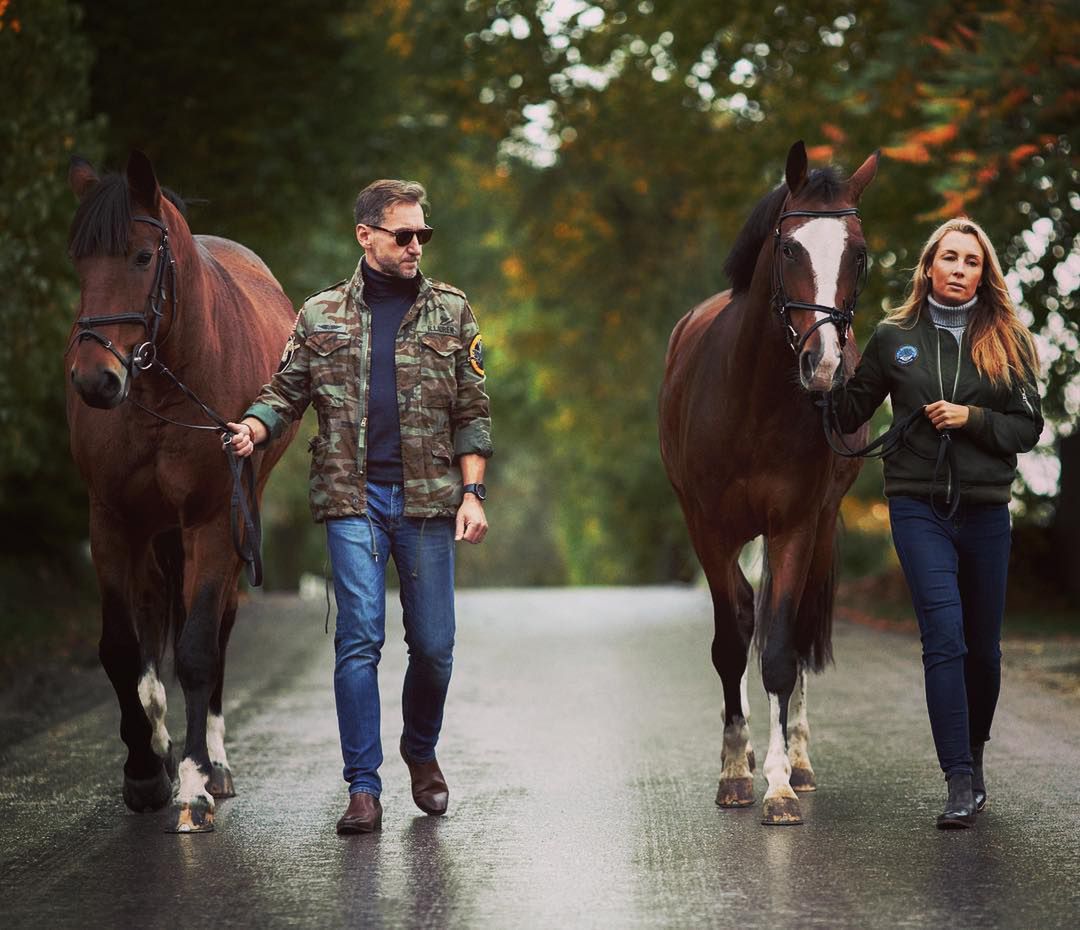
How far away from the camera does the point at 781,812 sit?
7.40 meters

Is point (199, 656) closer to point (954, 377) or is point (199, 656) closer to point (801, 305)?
point (801, 305)

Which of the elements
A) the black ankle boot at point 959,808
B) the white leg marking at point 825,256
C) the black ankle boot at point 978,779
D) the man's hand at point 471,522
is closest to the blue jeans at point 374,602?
the man's hand at point 471,522

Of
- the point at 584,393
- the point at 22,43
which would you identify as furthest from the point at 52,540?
the point at 584,393

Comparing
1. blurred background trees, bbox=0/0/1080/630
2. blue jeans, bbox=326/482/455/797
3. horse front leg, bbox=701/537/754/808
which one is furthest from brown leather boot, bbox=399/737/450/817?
blurred background trees, bbox=0/0/1080/630

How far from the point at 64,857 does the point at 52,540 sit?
A: 11979 millimetres

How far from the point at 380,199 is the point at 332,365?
0.66 m

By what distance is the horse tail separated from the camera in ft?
30.2

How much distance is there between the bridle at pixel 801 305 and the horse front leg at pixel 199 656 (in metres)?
2.46

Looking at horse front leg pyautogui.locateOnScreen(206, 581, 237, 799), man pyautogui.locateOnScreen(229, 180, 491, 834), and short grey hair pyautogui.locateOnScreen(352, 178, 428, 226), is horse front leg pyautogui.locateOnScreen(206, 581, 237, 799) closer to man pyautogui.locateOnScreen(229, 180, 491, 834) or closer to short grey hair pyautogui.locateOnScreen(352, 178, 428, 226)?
man pyautogui.locateOnScreen(229, 180, 491, 834)

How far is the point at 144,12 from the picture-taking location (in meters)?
17.4

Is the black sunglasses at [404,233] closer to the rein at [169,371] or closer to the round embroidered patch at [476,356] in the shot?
the round embroidered patch at [476,356]

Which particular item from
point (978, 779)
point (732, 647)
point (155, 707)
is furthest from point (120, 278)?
point (978, 779)

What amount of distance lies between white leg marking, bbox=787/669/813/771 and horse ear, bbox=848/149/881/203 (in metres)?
2.28

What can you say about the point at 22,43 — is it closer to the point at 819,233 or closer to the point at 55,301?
the point at 55,301
